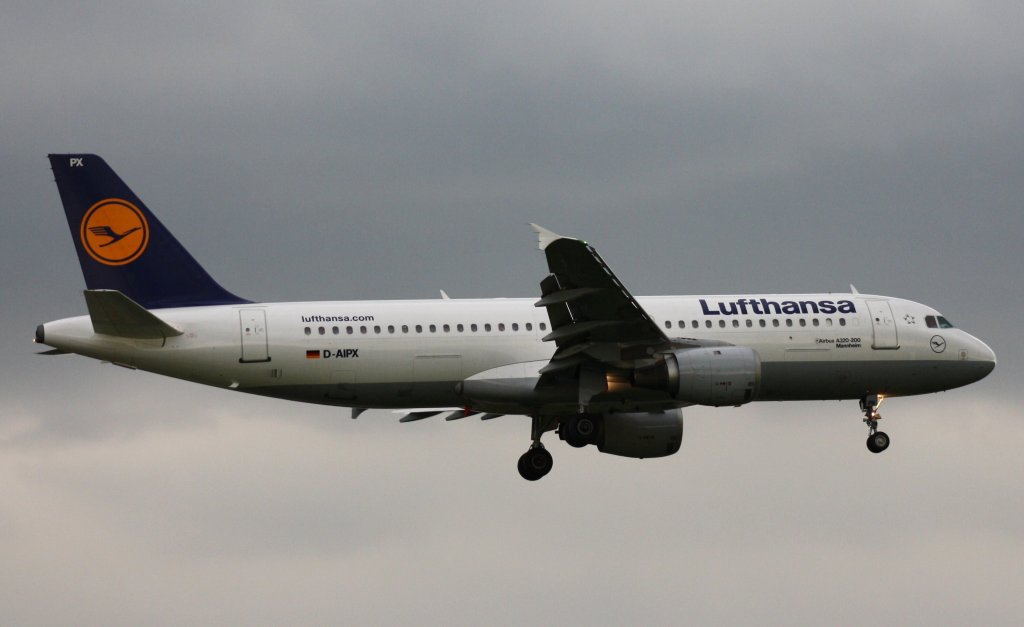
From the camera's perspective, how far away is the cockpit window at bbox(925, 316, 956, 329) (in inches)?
1975

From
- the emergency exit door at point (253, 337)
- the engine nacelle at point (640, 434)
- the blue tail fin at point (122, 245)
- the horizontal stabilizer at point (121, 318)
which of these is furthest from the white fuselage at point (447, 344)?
the engine nacelle at point (640, 434)

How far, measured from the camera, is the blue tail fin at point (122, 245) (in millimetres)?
44656

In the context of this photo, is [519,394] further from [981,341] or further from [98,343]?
[981,341]

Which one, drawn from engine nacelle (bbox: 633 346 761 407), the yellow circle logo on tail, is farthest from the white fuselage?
engine nacelle (bbox: 633 346 761 407)

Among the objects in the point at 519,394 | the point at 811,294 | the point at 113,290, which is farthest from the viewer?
the point at 811,294

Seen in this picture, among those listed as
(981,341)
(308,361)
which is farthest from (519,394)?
(981,341)

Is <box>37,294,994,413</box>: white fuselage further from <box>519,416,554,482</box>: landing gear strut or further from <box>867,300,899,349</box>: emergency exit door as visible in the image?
<box>519,416,554,482</box>: landing gear strut

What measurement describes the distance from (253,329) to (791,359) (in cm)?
1727

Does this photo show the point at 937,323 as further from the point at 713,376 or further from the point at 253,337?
the point at 253,337

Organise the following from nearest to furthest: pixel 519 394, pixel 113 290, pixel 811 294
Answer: pixel 113 290
pixel 519 394
pixel 811 294

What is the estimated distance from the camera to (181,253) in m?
45.6

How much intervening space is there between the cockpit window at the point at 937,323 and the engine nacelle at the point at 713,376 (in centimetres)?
1012

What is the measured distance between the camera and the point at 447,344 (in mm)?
45219

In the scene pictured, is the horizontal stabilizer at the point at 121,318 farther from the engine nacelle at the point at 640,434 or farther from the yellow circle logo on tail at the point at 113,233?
the engine nacelle at the point at 640,434
